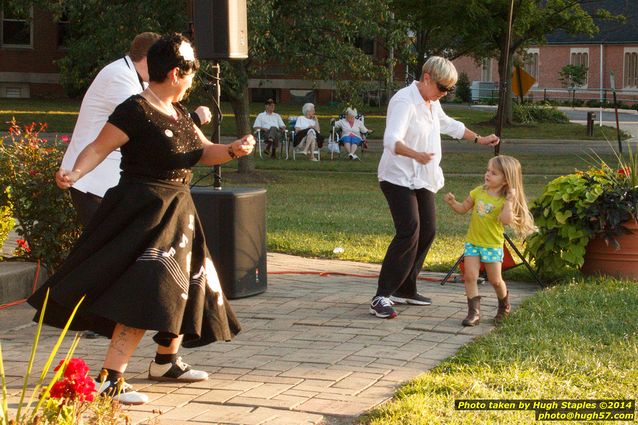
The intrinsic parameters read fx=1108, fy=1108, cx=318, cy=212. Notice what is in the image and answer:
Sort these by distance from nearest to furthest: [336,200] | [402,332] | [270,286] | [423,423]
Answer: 1. [423,423]
2. [402,332]
3. [270,286]
4. [336,200]

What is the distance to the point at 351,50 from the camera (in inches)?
761

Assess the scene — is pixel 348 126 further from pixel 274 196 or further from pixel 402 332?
pixel 402 332

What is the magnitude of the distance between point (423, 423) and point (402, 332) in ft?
7.70

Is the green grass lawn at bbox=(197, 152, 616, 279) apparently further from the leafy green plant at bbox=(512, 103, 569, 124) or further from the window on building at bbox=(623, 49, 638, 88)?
the window on building at bbox=(623, 49, 638, 88)

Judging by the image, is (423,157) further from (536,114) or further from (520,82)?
(536,114)

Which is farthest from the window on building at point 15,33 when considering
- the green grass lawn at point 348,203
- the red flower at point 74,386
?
the red flower at point 74,386

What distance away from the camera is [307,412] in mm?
5438

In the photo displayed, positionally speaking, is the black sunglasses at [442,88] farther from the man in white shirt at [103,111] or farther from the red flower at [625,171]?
the red flower at [625,171]

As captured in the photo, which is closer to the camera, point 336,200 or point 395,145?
point 395,145

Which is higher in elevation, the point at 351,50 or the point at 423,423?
the point at 351,50

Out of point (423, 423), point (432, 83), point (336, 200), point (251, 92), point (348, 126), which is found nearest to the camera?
point (423, 423)

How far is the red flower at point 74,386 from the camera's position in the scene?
406 centimetres

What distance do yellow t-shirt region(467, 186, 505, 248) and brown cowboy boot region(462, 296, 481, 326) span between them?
0.40m

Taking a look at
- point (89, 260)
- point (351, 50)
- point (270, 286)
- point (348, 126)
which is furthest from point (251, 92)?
point (89, 260)
